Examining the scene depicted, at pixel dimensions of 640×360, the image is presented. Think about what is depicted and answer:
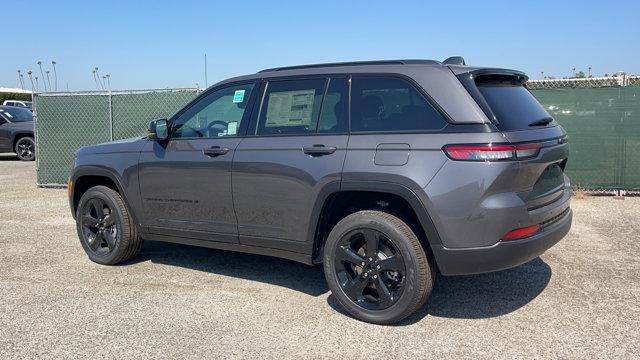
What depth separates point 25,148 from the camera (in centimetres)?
1620

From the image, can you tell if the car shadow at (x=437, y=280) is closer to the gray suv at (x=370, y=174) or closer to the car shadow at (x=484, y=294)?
the car shadow at (x=484, y=294)

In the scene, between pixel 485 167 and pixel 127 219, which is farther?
pixel 127 219

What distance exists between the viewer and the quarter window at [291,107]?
4402 millimetres

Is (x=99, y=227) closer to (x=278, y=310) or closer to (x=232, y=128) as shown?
(x=232, y=128)

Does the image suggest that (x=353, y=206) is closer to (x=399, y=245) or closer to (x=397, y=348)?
(x=399, y=245)

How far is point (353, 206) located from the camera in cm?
432

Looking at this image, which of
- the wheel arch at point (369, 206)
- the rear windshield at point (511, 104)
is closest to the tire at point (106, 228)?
the wheel arch at point (369, 206)

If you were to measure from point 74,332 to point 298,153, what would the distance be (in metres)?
2.04

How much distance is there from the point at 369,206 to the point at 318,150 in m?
0.57

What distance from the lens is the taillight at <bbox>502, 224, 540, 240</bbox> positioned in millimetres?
3678

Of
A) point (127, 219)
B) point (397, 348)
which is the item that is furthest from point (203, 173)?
point (397, 348)

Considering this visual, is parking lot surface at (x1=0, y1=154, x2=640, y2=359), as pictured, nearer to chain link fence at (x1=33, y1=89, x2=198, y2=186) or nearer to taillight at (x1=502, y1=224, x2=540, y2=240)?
taillight at (x1=502, y1=224, x2=540, y2=240)

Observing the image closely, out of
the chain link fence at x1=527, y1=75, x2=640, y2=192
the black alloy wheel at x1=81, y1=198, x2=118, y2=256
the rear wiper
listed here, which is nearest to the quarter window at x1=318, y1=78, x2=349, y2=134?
the rear wiper

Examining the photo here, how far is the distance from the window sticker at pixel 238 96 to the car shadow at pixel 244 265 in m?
1.62
